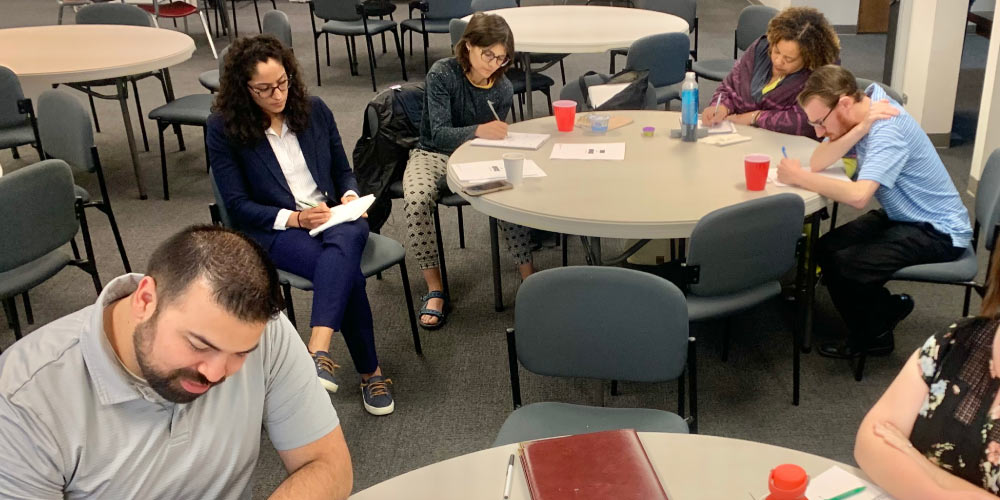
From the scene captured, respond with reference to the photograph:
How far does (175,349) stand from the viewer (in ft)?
4.50

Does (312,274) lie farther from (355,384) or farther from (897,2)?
(897,2)

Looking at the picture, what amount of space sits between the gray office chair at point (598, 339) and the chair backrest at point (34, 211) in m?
1.89

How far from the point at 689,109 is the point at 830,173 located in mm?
641

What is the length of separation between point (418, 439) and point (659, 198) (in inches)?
46.8

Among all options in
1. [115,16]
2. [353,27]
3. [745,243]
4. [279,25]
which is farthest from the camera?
[353,27]

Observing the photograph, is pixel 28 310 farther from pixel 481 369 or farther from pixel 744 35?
pixel 744 35

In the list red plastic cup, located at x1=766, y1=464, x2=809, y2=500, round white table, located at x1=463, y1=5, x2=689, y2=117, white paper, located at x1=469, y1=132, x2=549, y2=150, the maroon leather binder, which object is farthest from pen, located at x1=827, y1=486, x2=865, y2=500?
round white table, located at x1=463, y1=5, x2=689, y2=117

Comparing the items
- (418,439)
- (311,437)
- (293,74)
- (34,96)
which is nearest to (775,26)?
(293,74)

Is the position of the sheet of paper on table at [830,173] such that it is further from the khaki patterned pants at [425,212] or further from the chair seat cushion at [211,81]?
the chair seat cushion at [211,81]

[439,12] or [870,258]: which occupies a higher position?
[439,12]

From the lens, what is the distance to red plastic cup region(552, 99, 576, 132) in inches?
146

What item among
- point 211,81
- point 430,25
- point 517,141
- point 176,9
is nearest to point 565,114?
point 517,141

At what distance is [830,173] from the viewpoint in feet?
10.2

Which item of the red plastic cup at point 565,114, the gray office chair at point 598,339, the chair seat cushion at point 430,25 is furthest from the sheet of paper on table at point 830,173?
the chair seat cushion at point 430,25
